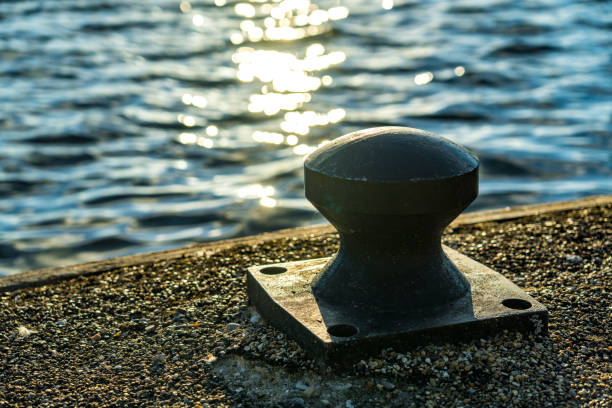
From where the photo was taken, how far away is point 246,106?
10.4 m

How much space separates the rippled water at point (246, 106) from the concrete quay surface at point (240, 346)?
2.12m

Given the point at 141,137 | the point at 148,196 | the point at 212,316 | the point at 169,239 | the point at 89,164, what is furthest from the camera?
the point at 141,137

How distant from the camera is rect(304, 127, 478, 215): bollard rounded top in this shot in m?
3.28

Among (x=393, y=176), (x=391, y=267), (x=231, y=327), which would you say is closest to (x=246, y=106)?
(x=231, y=327)

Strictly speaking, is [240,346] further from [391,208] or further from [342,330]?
[391,208]

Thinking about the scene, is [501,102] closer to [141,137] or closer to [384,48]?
[384,48]

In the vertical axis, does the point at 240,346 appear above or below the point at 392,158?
below

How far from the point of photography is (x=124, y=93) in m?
10.8

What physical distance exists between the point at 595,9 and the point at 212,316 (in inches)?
599

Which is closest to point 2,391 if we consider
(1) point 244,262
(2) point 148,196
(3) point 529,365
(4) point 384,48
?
(1) point 244,262

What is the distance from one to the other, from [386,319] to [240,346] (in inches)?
26.4

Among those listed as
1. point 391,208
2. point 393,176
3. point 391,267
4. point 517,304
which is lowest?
Answer: point 517,304

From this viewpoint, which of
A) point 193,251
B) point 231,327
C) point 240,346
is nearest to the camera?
point 240,346

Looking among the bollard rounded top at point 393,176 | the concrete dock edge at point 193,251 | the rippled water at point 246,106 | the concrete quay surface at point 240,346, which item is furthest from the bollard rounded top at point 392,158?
the rippled water at point 246,106
